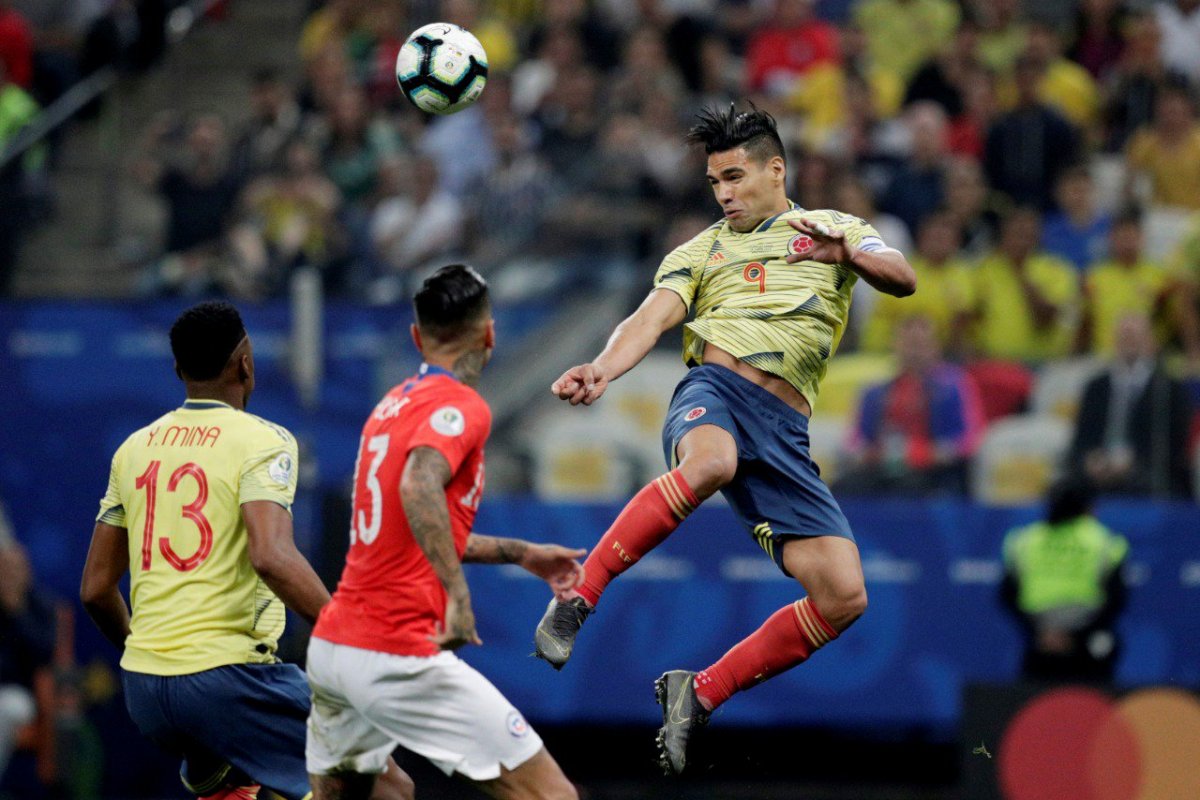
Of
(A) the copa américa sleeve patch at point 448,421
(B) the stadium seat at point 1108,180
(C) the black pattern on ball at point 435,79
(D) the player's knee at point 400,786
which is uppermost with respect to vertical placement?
(B) the stadium seat at point 1108,180

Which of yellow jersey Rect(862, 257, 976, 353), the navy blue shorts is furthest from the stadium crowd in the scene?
the navy blue shorts

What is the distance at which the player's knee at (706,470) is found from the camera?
7121 mm

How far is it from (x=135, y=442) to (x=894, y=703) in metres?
6.97

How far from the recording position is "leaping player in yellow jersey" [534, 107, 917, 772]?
23.8ft

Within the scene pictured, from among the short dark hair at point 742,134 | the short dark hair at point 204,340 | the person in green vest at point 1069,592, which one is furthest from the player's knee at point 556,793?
the person in green vest at point 1069,592

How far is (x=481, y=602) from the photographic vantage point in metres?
12.7

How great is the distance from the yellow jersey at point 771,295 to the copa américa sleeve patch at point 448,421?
5.37 feet

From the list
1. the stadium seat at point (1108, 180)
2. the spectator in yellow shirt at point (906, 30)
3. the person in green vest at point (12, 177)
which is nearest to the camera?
the stadium seat at point (1108, 180)

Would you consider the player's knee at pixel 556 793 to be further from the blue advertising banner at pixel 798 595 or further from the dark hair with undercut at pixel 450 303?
the blue advertising banner at pixel 798 595

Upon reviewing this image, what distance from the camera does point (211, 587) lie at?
6711 millimetres

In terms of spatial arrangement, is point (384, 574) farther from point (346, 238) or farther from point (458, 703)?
point (346, 238)

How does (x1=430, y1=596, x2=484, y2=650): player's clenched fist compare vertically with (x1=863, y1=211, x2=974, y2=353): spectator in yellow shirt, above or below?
below

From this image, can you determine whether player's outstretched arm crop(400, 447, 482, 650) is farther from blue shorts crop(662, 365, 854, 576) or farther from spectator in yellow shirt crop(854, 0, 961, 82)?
spectator in yellow shirt crop(854, 0, 961, 82)

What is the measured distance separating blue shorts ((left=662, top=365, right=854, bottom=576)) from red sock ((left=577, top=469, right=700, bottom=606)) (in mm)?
223
